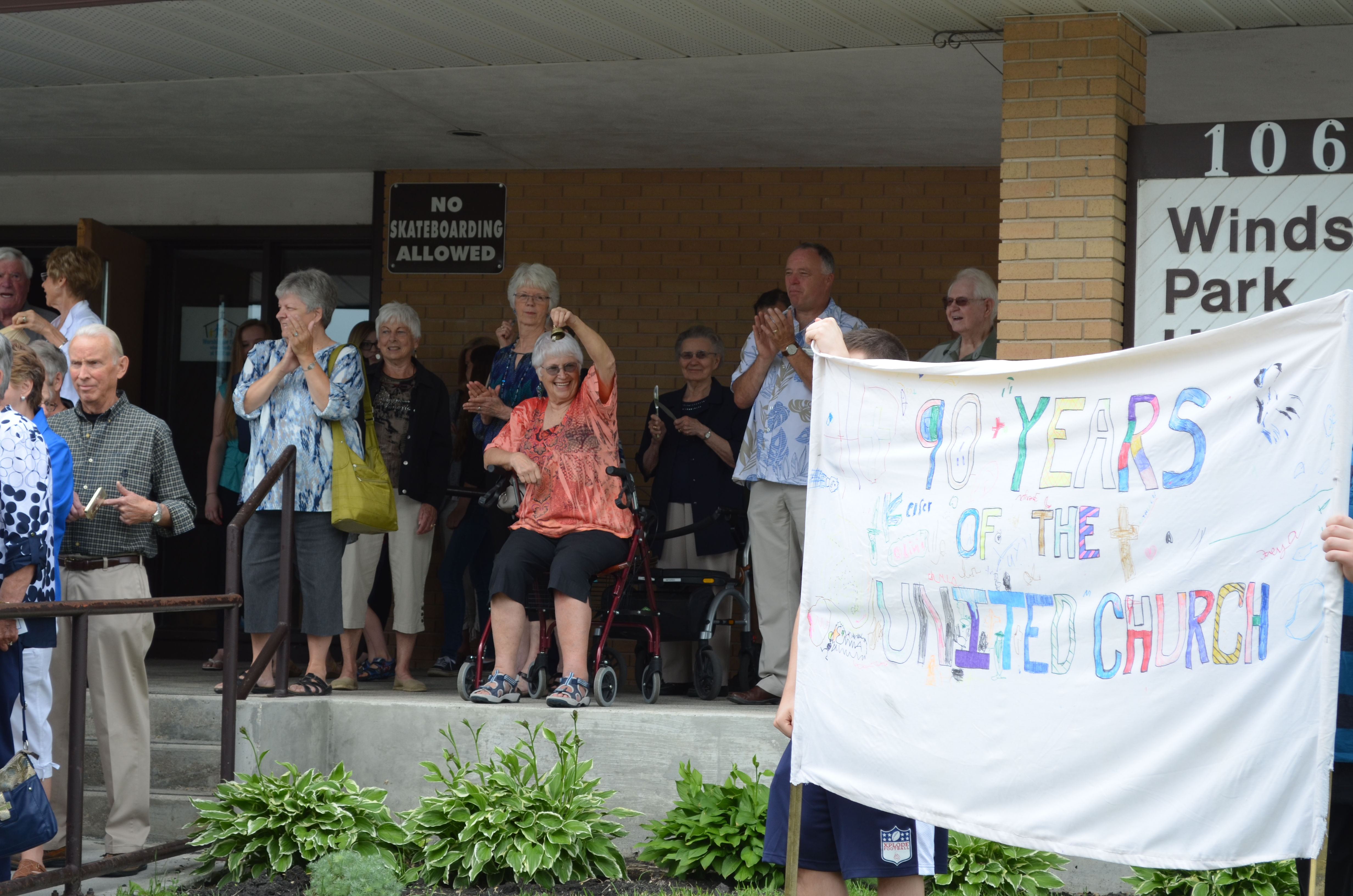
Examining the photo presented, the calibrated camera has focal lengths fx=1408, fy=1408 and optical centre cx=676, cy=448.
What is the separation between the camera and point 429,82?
7031 millimetres

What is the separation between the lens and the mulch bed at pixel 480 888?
5.12 meters

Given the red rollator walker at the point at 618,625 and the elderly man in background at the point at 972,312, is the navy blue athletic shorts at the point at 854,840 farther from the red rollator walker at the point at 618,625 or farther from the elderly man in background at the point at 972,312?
the elderly man in background at the point at 972,312

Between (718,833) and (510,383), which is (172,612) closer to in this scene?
(510,383)

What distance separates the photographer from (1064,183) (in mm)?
5652

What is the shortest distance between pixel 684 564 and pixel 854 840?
4.09 metres

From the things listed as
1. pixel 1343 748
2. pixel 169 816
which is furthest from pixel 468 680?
pixel 1343 748

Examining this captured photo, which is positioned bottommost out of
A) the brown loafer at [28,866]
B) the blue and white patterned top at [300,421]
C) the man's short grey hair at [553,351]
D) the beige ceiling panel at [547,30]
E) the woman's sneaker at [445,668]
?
the brown loafer at [28,866]

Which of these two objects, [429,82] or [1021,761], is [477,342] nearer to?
[429,82]

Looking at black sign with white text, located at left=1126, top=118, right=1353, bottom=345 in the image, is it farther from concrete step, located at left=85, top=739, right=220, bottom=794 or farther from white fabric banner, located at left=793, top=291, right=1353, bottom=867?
concrete step, located at left=85, top=739, right=220, bottom=794

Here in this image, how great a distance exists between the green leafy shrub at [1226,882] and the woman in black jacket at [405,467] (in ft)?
12.1

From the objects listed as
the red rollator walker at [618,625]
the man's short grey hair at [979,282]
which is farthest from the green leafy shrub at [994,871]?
the man's short grey hair at [979,282]

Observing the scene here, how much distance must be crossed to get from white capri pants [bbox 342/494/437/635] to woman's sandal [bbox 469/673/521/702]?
1.10 meters

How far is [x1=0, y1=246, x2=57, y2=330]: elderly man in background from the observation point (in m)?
7.02

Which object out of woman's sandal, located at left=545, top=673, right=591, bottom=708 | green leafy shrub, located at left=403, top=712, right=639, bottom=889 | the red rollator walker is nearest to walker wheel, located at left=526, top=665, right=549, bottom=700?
the red rollator walker
